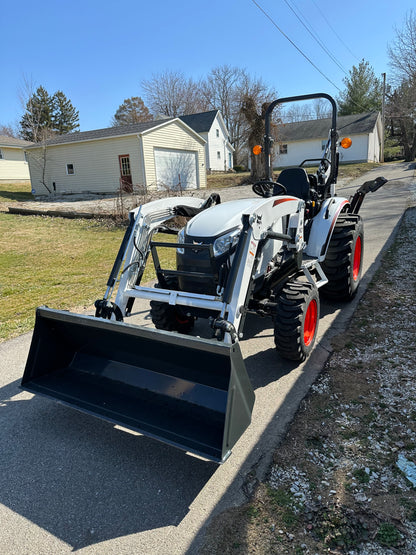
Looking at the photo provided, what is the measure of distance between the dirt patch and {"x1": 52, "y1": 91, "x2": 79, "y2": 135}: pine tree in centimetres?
5422

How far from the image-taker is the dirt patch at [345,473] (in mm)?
2037

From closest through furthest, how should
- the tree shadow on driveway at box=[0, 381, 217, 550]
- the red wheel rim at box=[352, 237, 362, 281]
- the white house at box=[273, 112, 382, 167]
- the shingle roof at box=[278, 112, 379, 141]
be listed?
1. the tree shadow on driveway at box=[0, 381, 217, 550]
2. the red wheel rim at box=[352, 237, 362, 281]
3. the white house at box=[273, 112, 382, 167]
4. the shingle roof at box=[278, 112, 379, 141]

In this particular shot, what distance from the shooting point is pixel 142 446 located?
112 inches

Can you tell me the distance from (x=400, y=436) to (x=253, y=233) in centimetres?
177

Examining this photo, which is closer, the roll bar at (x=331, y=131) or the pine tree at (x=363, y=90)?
the roll bar at (x=331, y=131)

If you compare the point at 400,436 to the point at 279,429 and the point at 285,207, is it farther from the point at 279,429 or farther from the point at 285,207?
the point at 285,207

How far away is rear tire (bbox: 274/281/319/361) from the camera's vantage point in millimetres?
3482

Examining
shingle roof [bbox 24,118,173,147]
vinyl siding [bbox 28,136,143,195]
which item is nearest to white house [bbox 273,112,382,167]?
shingle roof [bbox 24,118,173,147]

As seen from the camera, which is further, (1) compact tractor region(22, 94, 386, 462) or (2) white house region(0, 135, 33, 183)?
(2) white house region(0, 135, 33, 183)

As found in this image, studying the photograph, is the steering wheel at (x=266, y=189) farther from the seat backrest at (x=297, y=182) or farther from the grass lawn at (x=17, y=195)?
the grass lawn at (x=17, y=195)

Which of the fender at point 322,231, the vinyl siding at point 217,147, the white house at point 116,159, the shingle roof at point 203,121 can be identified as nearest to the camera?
the fender at point 322,231

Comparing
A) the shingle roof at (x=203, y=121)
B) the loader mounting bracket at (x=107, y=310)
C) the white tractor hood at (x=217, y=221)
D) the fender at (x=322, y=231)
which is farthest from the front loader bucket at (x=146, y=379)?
the shingle roof at (x=203, y=121)

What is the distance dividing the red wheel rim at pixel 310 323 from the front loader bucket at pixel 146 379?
4.27ft

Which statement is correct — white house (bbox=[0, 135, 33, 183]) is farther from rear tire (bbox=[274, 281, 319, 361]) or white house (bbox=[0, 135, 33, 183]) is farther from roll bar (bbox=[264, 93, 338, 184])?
rear tire (bbox=[274, 281, 319, 361])
